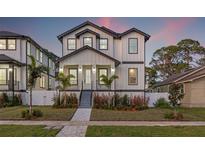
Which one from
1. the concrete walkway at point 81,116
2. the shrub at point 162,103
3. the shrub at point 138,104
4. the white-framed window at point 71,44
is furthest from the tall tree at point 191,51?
the concrete walkway at point 81,116

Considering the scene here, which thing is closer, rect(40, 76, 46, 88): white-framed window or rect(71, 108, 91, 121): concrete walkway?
rect(71, 108, 91, 121): concrete walkway

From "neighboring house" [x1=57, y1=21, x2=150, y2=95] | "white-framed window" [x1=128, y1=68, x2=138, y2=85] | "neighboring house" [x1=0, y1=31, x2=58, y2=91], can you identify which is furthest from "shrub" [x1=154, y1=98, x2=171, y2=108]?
"neighboring house" [x1=0, y1=31, x2=58, y2=91]

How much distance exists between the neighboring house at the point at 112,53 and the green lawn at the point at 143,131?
15.6 meters

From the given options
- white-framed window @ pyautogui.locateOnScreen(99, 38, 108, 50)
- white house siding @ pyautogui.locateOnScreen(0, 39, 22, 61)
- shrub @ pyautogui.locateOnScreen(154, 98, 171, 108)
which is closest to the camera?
shrub @ pyautogui.locateOnScreen(154, 98, 171, 108)

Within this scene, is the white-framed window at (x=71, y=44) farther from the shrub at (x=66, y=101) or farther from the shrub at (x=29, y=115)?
the shrub at (x=29, y=115)

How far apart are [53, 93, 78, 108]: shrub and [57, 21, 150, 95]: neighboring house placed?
11.6 feet

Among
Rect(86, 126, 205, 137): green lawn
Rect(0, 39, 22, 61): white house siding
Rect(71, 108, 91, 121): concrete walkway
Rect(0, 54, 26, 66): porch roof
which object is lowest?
Rect(71, 108, 91, 121): concrete walkway

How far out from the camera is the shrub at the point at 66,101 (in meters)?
24.9

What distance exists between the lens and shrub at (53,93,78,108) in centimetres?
2486

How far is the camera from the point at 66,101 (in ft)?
85.0

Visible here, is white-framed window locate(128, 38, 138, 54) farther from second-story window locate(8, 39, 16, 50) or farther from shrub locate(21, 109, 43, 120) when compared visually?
shrub locate(21, 109, 43, 120)

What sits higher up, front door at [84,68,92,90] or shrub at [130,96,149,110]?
front door at [84,68,92,90]
